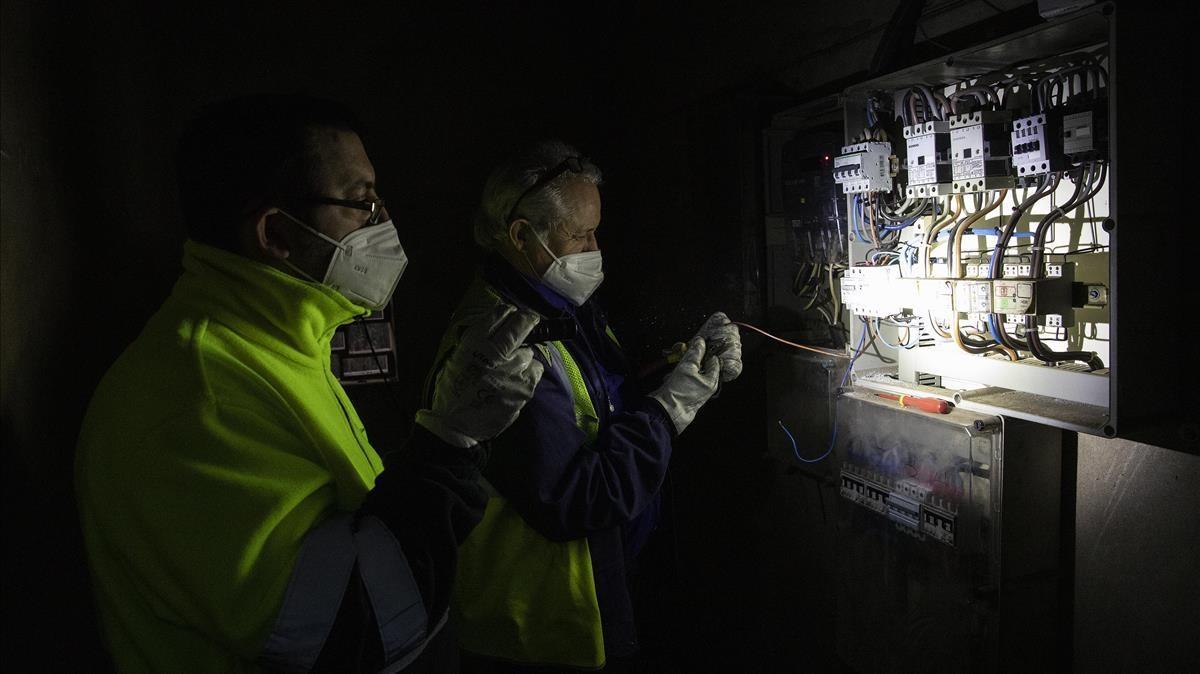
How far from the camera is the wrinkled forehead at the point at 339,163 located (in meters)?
1.07

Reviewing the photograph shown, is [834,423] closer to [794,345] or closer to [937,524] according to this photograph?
[794,345]

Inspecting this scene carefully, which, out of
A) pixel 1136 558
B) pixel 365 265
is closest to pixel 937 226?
pixel 1136 558

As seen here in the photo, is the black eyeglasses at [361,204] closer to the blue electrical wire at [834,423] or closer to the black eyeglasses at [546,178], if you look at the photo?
the black eyeglasses at [546,178]

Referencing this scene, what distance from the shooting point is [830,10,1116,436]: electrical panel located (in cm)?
126

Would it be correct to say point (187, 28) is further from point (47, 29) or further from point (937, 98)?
point (937, 98)

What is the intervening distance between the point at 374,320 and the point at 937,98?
1.76 metres

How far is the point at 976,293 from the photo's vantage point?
53.7 inches

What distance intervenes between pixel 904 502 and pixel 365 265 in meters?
1.13

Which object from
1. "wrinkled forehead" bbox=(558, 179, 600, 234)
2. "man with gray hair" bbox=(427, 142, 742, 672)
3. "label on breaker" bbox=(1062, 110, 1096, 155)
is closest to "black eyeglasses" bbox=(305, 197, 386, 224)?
"man with gray hair" bbox=(427, 142, 742, 672)

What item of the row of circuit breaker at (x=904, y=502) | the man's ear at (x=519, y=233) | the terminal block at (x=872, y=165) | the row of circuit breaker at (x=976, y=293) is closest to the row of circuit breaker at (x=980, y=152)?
the terminal block at (x=872, y=165)

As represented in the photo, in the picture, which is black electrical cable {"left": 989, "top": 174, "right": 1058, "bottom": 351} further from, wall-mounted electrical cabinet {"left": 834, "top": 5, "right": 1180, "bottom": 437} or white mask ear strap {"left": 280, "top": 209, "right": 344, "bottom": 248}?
white mask ear strap {"left": 280, "top": 209, "right": 344, "bottom": 248}

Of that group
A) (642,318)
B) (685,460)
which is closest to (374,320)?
(642,318)

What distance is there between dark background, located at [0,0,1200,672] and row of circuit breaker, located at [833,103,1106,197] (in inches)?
7.1

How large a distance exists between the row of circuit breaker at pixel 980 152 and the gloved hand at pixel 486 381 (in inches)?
30.6
